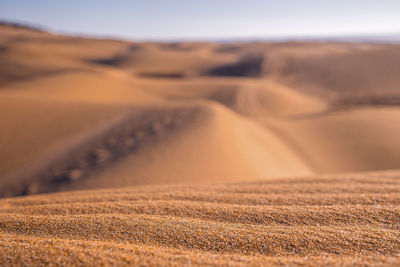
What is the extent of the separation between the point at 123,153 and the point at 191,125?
6.06ft

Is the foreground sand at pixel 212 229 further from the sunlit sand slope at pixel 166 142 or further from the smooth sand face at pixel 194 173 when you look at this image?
the sunlit sand slope at pixel 166 142

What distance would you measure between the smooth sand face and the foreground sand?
11 mm

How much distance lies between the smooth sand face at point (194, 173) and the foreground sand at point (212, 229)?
0.4 inches

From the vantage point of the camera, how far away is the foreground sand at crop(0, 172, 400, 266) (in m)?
1.50

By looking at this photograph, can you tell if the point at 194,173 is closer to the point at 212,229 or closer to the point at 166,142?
the point at 166,142

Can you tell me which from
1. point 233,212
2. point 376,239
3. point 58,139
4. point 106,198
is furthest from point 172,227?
point 58,139

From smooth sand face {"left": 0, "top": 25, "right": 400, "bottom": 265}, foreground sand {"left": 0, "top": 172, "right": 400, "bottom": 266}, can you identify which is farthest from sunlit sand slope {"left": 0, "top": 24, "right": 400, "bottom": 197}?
foreground sand {"left": 0, "top": 172, "right": 400, "bottom": 266}

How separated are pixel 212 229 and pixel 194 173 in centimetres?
286

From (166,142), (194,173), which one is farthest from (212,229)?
(166,142)

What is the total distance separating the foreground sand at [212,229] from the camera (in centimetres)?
150

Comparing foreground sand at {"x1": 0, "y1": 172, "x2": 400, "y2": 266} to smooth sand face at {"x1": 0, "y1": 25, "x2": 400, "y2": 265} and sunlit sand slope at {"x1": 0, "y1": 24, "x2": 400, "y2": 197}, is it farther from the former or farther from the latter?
sunlit sand slope at {"x1": 0, "y1": 24, "x2": 400, "y2": 197}

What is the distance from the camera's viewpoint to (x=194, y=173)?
4.71 meters

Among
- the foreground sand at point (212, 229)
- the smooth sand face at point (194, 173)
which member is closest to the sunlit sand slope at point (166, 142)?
the smooth sand face at point (194, 173)

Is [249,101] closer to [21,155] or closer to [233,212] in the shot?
[21,155]
